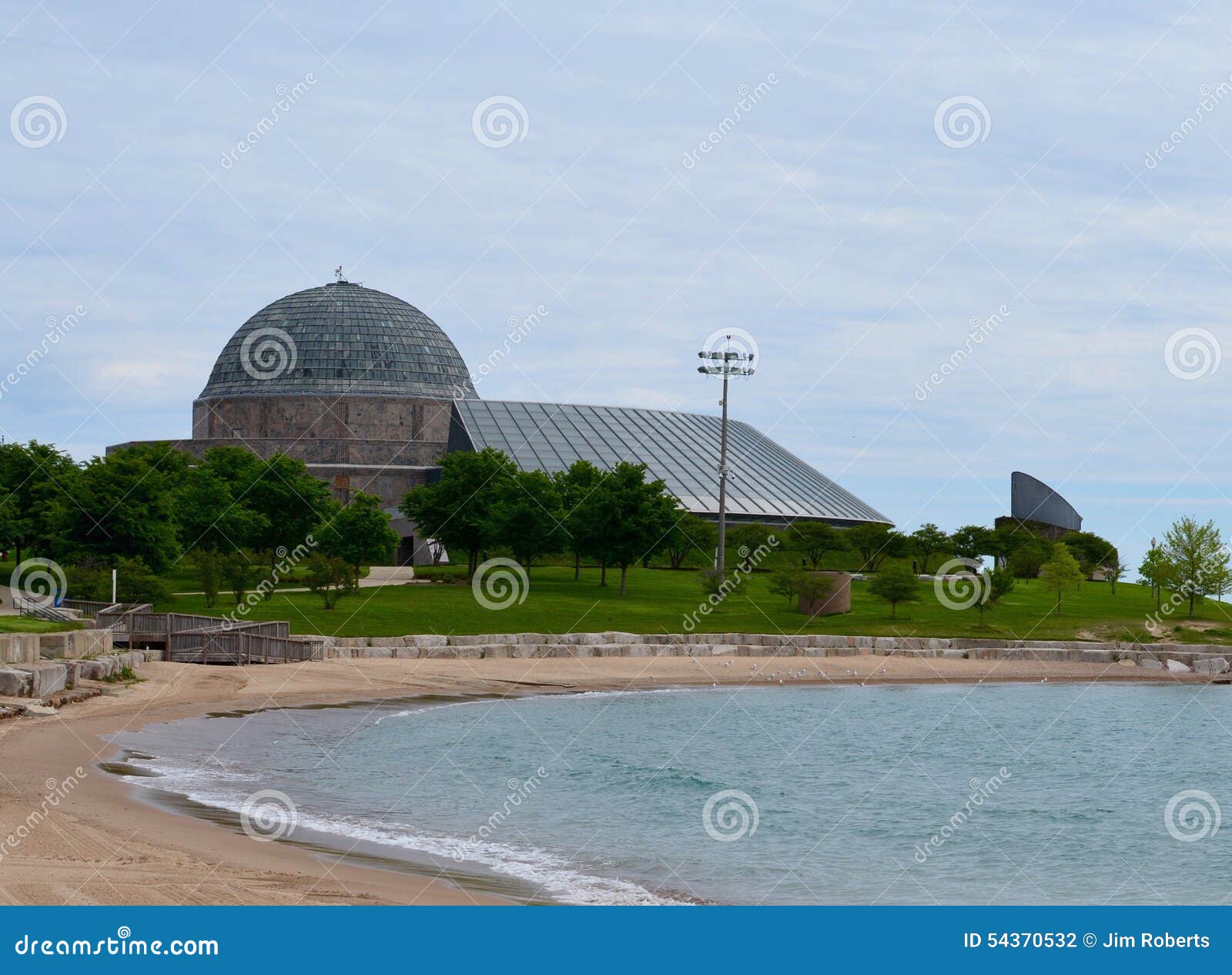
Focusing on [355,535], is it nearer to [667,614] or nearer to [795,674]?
[667,614]

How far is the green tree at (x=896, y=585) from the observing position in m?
44.9

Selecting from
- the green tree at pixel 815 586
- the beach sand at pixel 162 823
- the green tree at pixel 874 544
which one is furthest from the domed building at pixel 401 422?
the beach sand at pixel 162 823

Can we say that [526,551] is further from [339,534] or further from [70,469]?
[70,469]

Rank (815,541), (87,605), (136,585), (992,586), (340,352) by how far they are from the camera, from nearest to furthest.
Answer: (87,605)
(136,585)
(992,586)
(815,541)
(340,352)

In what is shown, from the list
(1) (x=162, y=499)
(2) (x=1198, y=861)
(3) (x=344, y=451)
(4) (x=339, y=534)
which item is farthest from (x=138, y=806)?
(3) (x=344, y=451)

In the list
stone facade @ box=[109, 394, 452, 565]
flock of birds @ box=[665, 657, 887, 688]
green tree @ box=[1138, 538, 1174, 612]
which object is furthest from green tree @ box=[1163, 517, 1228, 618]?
stone facade @ box=[109, 394, 452, 565]

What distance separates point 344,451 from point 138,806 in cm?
5950

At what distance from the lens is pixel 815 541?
202 feet

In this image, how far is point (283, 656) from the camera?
104ft

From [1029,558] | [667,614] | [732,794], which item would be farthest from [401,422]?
[732,794]

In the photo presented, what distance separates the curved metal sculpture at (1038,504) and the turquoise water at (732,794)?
157 ft

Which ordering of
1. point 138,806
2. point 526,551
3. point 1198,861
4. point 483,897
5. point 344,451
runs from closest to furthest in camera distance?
point 483,897 → point 138,806 → point 1198,861 → point 526,551 → point 344,451

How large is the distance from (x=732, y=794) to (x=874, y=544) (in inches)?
1876

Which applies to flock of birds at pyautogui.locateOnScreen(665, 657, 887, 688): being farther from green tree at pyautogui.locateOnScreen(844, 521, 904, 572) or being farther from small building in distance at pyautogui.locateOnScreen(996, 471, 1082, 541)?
small building in distance at pyautogui.locateOnScreen(996, 471, 1082, 541)
